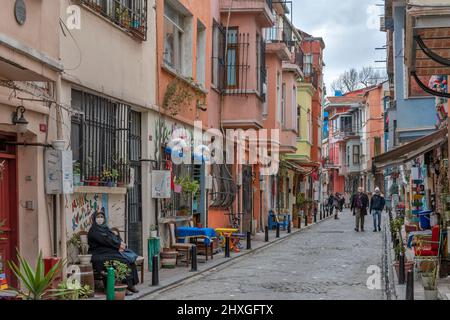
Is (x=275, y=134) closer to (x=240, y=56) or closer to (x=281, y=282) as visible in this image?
(x=240, y=56)

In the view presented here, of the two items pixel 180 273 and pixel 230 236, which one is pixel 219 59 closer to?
pixel 230 236

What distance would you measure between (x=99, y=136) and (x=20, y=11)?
13.9ft

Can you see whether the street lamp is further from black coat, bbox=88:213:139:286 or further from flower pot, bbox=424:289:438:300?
flower pot, bbox=424:289:438:300

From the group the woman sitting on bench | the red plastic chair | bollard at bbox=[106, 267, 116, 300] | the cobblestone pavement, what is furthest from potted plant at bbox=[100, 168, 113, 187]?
the red plastic chair

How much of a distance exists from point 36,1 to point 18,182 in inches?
105

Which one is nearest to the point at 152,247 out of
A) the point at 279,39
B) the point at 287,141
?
the point at 287,141

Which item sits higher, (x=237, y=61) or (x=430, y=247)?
(x=237, y=61)

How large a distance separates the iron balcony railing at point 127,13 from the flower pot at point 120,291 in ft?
16.4

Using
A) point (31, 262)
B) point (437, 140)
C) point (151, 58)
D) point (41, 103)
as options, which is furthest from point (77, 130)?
point (437, 140)

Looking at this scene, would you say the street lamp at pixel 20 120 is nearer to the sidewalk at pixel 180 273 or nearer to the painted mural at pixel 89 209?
the painted mural at pixel 89 209

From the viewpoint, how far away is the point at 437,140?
15.3 m

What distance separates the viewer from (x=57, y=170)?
11.5 meters

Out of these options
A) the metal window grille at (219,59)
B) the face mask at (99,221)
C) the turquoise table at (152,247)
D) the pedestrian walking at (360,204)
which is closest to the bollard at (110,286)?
the face mask at (99,221)

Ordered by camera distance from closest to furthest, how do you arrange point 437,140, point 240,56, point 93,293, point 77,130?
point 93,293, point 77,130, point 437,140, point 240,56
